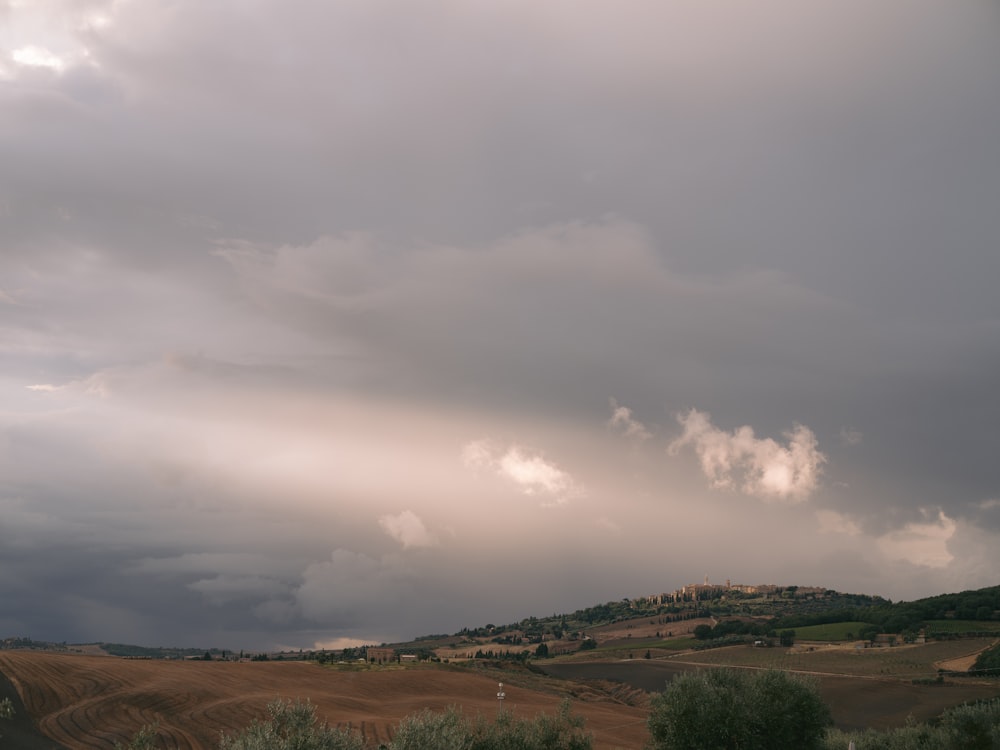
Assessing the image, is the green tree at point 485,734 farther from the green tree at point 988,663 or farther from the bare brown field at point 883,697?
the green tree at point 988,663

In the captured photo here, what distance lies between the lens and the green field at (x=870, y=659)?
160125mm

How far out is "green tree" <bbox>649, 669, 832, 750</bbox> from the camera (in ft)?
221

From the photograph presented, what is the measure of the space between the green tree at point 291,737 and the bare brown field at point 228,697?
41485mm

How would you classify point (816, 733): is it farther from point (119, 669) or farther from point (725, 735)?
point (119, 669)

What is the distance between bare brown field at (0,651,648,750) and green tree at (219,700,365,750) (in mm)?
41485

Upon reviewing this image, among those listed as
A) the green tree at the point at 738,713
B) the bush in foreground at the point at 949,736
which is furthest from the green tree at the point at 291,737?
the bush in foreground at the point at 949,736

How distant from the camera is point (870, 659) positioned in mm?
174250

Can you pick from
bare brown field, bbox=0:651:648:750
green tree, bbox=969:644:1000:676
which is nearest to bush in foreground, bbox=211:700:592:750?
bare brown field, bbox=0:651:648:750

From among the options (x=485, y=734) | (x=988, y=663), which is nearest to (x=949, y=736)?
(x=485, y=734)

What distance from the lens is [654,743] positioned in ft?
232

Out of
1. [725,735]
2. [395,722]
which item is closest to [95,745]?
[395,722]

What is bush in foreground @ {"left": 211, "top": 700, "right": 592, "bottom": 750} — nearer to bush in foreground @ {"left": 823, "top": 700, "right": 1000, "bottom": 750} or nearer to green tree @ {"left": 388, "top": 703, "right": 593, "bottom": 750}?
green tree @ {"left": 388, "top": 703, "right": 593, "bottom": 750}

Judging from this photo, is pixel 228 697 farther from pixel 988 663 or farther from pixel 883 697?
pixel 988 663

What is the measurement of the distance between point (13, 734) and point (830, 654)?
171822 mm
